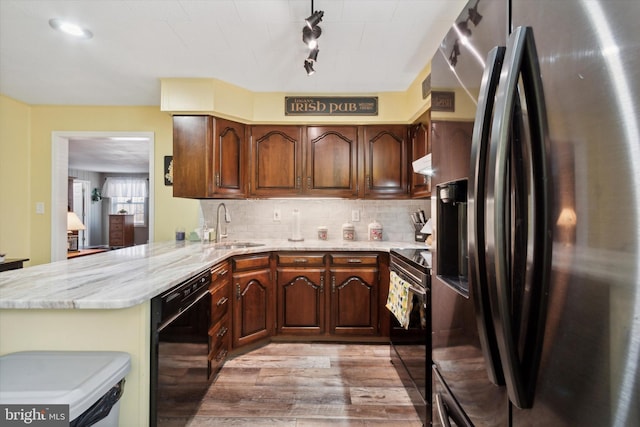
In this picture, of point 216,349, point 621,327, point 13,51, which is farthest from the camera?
point 13,51

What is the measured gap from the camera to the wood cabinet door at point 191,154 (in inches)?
112

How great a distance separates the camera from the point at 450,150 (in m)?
0.97

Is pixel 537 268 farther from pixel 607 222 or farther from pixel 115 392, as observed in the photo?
pixel 115 392

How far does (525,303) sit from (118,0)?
2.42 meters

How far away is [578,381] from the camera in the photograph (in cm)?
50

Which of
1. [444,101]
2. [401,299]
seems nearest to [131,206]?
[401,299]

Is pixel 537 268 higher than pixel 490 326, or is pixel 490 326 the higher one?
pixel 537 268

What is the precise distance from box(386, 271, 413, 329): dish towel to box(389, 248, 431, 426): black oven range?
20 millimetres

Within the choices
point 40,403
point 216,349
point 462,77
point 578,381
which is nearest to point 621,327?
point 578,381

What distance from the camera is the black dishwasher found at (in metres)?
1.24

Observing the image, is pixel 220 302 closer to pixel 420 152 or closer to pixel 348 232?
pixel 348 232

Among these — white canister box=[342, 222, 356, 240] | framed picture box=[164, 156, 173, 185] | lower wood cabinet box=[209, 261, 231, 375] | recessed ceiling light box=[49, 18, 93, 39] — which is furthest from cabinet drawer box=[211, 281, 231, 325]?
recessed ceiling light box=[49, 18, 93, 39]

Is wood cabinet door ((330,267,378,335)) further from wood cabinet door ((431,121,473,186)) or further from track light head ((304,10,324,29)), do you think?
track light head ((304,10,324,29))

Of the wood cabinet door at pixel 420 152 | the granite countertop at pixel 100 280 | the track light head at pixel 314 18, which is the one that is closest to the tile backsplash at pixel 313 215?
the wood cabinet door at pixel 420 152
